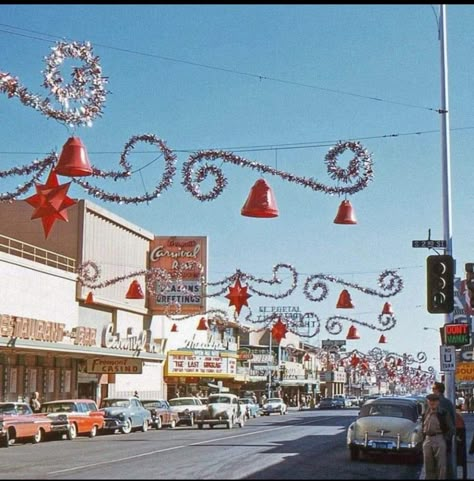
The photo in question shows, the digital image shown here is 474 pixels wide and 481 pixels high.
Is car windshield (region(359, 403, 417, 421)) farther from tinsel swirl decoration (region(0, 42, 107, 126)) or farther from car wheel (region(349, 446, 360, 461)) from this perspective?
tinsel swirl decoration (region(0, 42, 107, 126))

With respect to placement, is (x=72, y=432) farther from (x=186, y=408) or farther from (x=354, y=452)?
(x=354, y=452)

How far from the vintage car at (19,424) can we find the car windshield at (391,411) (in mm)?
12858

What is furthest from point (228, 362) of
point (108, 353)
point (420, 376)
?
point (420, 376)

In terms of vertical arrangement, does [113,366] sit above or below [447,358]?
below

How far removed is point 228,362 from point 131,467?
158ft

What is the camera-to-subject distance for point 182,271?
56188mm

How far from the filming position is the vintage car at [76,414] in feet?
115

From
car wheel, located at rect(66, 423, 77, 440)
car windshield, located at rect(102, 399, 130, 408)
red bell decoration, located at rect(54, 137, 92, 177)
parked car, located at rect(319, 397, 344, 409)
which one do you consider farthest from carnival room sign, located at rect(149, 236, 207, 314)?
red bell decoration, located at rect(54, 137, 92, 177)

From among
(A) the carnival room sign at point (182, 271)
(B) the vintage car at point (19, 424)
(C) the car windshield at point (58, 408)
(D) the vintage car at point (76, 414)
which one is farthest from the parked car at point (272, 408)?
(B) the vintage car at point (19, 424)

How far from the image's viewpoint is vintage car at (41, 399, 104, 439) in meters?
35.0

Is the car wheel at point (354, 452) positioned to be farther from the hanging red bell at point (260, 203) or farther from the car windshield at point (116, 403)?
the car windshield at point (116, 403)

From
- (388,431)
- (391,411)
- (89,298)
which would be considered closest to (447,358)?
(388,431)

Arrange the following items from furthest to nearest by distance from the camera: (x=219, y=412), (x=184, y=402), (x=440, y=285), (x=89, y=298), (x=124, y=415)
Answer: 1. (x=184, y=402)
2. (x=89, y=298)
3. (x=219, y=412)
4. (x=124, y=415)
5. (x=440, y=285)

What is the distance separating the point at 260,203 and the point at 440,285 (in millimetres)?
4594
